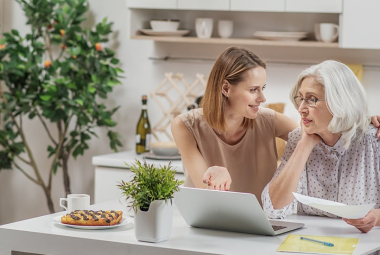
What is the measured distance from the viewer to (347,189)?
2.25 meters

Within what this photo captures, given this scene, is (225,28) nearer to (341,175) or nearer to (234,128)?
(234,128)

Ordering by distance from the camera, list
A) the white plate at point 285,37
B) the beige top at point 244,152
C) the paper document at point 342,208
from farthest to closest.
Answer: the white plate at point 285,37
the beige top at point 244,152
the paper document at point 342,208

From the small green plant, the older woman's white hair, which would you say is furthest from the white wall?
A: the small green plant

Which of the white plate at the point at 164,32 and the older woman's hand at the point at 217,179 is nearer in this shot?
the older woman's hand at the point at 217,179

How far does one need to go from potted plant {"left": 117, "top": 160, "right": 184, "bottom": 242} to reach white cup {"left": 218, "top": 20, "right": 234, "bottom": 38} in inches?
84.3

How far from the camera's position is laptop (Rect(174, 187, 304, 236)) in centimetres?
183

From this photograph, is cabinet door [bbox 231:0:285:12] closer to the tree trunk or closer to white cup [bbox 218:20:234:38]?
white cup [bbox 218:20:234:38]

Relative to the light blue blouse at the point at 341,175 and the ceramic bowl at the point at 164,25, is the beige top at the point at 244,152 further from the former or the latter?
the ceramic bowl at the point at 164,25

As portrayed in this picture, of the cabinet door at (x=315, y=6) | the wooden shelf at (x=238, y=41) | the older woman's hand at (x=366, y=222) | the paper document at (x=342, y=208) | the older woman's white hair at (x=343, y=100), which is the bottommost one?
the older woman's hand at (x=366, y=222)

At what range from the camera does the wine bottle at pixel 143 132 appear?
395cm

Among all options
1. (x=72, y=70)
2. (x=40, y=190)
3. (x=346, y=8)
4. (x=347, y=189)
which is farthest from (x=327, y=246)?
(x=40, y=190)

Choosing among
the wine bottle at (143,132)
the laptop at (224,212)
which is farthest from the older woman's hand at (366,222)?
the wine bottle at (143,132)

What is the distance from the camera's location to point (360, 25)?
135 inches

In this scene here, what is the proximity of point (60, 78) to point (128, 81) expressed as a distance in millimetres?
474
